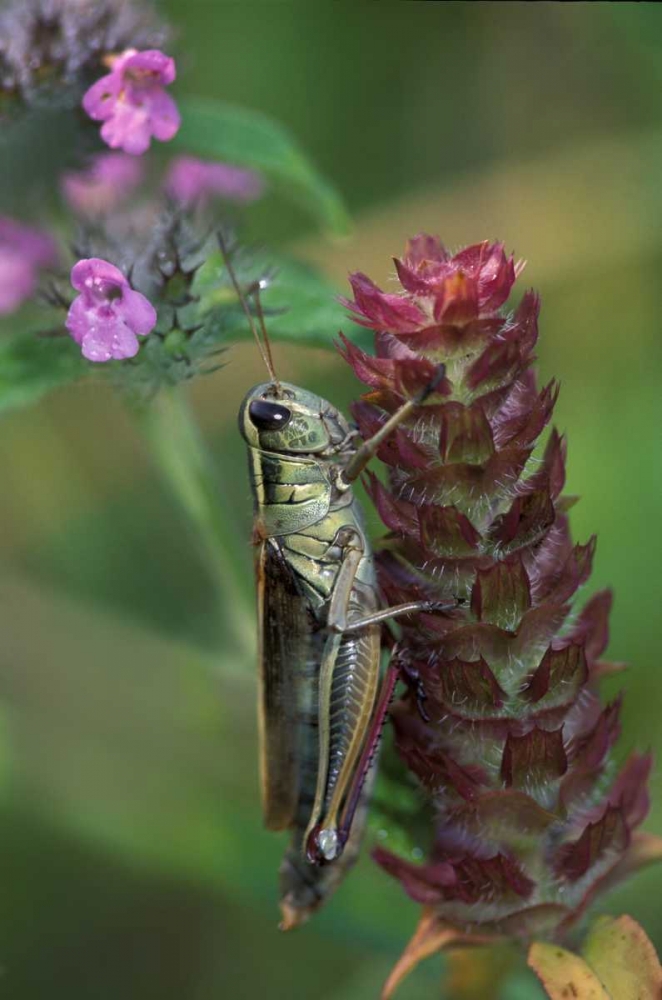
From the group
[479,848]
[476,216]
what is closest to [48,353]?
[479,848]

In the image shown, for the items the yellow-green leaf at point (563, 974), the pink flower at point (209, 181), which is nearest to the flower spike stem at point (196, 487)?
the pink flower at point (209, 181)

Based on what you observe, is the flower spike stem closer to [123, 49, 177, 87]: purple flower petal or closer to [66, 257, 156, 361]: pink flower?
[66, 257, 156, 361]: pink flower

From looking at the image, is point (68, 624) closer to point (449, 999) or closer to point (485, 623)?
point (449, 999)

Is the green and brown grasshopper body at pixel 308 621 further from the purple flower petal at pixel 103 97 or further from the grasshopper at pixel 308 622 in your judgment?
the purple flower petal at pixel 103 97

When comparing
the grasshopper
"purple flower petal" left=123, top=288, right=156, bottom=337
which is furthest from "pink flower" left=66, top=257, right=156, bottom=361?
the grasshopper

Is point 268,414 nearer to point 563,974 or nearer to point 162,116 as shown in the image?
point 162,116
